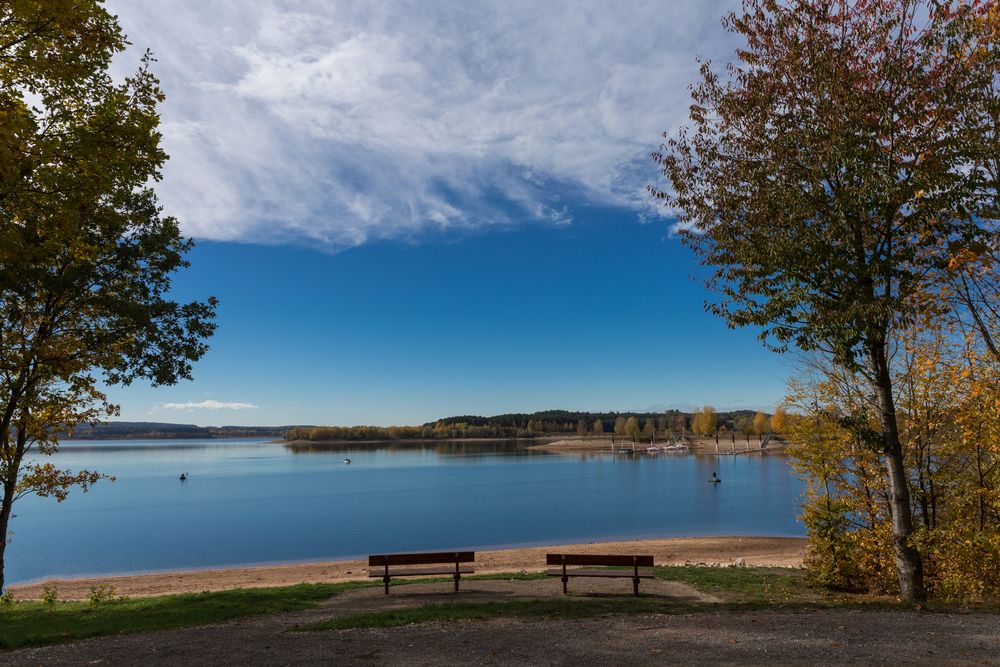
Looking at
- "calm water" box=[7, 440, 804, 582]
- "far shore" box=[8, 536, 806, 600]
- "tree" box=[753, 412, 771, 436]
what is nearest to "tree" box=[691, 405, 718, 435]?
"tree" box=[753, 412, 771, 436]

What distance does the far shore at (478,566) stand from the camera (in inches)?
922

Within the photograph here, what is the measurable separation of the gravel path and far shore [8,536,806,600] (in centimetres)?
1358

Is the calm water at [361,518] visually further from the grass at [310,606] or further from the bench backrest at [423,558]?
the bench backrest at [423,558]

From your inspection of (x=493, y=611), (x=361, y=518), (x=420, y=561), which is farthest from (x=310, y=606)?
(x=361, y=518)

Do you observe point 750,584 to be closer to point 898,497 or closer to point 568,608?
point 898,497

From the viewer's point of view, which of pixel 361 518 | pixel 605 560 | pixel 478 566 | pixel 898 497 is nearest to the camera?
pixel 898 497

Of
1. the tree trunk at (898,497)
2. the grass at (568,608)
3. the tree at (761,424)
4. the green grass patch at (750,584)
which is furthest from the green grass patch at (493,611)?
the tree at (761,424)

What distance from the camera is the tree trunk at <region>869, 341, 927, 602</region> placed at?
36.2 feet

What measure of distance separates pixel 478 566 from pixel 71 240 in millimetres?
20787

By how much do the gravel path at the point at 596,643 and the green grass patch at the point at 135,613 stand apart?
25.5 inches

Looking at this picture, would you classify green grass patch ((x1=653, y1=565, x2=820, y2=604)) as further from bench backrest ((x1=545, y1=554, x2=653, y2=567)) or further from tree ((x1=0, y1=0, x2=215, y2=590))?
tree ((x1=0, y1=0, x2=215, y2=590))

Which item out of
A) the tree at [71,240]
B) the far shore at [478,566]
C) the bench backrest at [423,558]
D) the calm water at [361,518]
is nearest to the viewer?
the tree at [71,240]

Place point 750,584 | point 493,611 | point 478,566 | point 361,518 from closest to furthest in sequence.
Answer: point 493,611 → point 750,584 → point 478,566 → point 361,518

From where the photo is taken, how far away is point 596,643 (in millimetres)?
7902
